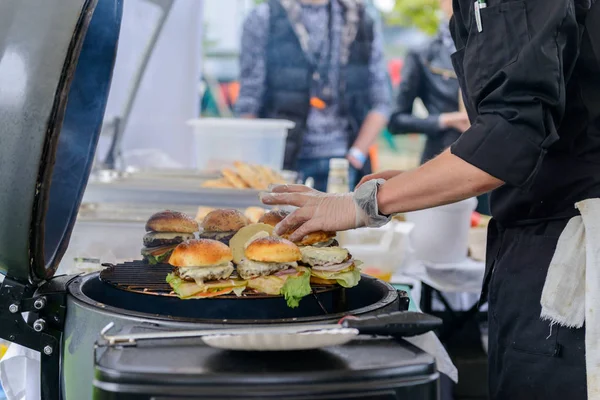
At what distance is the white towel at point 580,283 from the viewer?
1.77 meters

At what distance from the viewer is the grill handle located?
128cm

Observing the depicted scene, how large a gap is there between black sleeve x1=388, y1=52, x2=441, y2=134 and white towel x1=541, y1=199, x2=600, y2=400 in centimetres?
421

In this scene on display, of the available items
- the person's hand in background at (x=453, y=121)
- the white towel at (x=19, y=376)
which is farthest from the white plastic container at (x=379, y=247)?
the person's hand in background at (x=453, y=121)

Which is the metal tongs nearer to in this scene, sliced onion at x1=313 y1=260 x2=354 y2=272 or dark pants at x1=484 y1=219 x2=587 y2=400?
sliced onion at x1=313 y1=260 x2=354 y2=272

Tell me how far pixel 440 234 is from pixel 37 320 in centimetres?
243

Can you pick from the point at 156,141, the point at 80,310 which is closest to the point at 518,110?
the point at 80,310

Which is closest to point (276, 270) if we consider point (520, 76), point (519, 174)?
point (519, 174)

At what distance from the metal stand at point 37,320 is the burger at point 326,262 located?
60cm

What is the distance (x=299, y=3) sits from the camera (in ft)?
19.8

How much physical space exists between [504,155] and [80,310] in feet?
3.22

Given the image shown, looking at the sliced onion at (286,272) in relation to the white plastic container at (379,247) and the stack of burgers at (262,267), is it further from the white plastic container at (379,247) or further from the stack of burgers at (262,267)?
the white plastic container at (379,247)

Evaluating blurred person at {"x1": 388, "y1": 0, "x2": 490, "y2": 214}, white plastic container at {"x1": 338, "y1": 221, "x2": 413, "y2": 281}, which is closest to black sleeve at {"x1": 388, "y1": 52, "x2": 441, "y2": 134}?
blurred person at {"x1": 388, "y1": 0, "x2": 490, "y2": 214}

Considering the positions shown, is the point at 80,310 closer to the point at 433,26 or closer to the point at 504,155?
the point at 504,155

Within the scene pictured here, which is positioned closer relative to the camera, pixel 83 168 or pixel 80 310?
pixel 80 310
